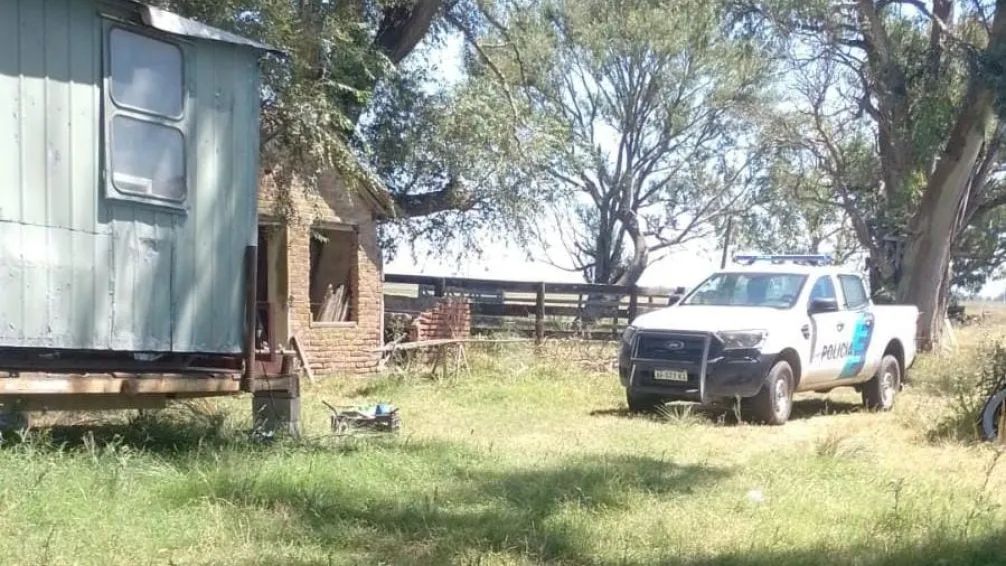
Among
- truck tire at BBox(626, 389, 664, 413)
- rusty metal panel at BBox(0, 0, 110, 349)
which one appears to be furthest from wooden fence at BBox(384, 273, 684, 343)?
rusty metal panel at BBox(0, 0, 110, 349)

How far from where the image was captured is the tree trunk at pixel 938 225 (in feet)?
63.3

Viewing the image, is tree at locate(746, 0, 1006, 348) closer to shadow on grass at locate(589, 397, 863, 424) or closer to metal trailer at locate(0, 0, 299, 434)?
shadow on grass at locate(589, 397, 863, 424)

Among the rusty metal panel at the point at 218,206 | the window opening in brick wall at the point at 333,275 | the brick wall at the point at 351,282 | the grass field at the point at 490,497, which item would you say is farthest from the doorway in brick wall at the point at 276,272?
the rusty metal panel at the point at 218,206

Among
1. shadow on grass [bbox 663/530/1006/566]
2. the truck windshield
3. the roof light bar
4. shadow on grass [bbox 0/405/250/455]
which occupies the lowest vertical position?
shadow on grass [bbox 663/530/1006/566]

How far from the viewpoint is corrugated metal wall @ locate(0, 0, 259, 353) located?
20.8 feet

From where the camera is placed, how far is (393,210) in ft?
54.4

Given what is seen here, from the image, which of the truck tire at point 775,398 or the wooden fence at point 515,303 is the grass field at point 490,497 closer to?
the truck tire at point 775,398

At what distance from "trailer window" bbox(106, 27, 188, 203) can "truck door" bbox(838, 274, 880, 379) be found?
29.6 feet

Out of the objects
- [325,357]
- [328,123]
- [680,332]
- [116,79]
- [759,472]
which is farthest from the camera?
[325,357]

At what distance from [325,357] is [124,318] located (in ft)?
29.5

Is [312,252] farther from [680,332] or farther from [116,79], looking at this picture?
[116,79]

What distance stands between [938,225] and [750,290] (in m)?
10.4

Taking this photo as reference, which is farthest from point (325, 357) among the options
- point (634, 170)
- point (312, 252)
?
point (634, 170)

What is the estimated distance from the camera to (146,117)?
7102 millimetres
